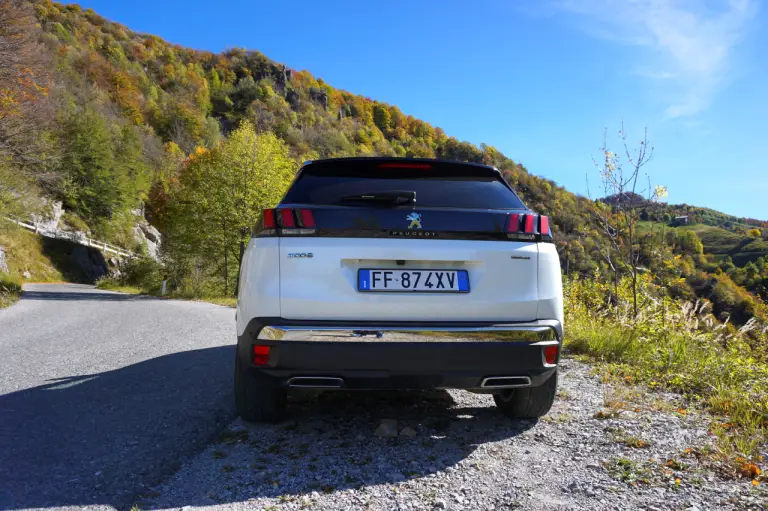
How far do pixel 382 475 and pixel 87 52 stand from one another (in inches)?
3775

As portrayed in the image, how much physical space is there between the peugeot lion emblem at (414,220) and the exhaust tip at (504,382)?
2.94ft

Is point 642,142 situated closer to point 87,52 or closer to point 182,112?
point 182,112

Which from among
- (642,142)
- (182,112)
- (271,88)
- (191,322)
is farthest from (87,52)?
(642,142)

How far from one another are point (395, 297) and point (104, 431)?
2.01 metres

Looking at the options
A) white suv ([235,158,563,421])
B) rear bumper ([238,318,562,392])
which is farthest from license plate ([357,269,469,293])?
rear bumper ([238,318,562,392])

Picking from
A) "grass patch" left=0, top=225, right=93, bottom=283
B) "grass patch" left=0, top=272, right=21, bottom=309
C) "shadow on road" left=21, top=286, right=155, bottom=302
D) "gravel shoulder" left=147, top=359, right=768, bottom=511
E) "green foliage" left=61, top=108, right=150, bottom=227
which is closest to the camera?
"gravel shoulder" left=147, top=359, right=768, bottom=511

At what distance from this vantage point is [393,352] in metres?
2.50

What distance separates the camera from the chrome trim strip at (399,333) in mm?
2477

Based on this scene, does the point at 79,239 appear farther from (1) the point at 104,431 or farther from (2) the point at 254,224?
(1) the point at 104,431

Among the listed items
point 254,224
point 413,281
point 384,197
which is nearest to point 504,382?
point 413,281

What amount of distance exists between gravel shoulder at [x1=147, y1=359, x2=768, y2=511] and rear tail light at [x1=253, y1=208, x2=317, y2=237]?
119 cm

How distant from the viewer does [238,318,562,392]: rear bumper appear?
97.7 inches

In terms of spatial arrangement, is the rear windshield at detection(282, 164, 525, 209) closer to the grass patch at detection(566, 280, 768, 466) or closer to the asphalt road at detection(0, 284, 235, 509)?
the asphalt road at detection(0, 284, 235, 509)

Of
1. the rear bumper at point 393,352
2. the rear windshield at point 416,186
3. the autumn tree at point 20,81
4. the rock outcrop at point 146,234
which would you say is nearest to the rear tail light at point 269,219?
the rear windshield at point 416,186
